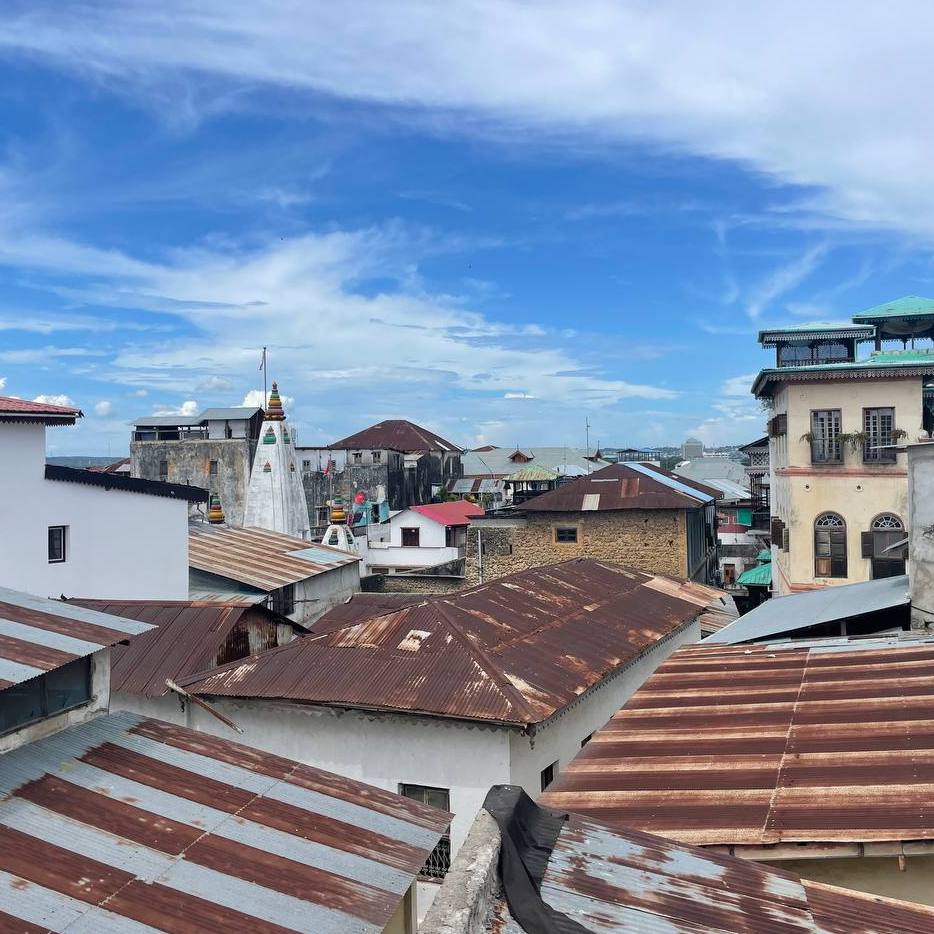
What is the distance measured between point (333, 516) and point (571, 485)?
9.92 meters

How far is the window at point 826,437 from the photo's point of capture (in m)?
26.2

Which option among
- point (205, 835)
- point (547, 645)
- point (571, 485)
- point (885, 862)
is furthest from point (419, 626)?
point (571, 485)

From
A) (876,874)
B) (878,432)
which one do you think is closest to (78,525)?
(876,874)

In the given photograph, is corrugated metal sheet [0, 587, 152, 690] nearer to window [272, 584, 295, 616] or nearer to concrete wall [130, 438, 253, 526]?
window [272, 584, 295, 616]

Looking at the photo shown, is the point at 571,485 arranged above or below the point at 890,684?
above

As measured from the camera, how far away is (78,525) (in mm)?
21656

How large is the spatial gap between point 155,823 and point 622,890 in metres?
3.53

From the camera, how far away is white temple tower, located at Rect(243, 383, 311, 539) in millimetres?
31594

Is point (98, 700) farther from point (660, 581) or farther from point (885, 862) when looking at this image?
point (660, 581)

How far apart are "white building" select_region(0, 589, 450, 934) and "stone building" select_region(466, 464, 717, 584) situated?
25.7 metres

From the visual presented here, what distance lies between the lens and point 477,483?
78.1 m

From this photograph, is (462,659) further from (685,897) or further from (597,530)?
(597,530)

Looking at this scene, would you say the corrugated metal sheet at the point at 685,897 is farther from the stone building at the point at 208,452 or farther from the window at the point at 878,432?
the stone building at the point at 208,452

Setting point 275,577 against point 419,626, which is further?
point 275,577
